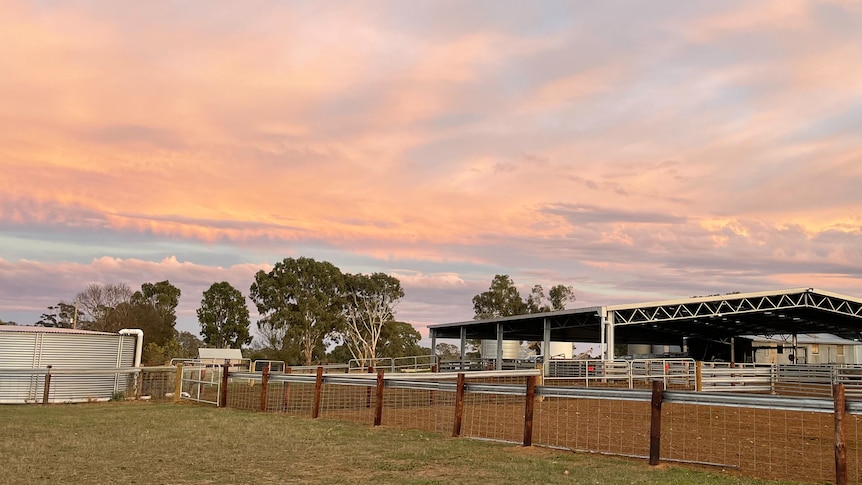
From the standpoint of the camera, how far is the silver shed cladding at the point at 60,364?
23.5 meters

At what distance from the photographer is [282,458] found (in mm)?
11164

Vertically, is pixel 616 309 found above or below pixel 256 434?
above

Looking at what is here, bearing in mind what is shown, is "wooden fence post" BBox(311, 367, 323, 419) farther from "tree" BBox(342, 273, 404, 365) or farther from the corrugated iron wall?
"tree" BBox(342, 273, 404, 365)

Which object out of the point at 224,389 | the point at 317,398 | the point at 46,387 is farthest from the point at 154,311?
the point at 317,398

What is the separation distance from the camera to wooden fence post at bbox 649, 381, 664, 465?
35.0 feet

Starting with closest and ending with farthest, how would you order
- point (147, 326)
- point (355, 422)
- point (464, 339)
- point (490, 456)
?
point (490, 456) → point (355, 422) → point (464, 339) → point (147, 326)

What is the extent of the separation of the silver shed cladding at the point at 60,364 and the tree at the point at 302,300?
53.2 m

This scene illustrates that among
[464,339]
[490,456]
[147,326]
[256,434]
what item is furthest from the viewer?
[147,326]

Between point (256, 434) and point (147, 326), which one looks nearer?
point (256, 434)

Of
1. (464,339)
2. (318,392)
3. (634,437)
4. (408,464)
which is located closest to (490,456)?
(408,464)

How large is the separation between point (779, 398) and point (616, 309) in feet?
109

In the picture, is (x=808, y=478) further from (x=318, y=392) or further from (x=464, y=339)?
(x=464, y=339)

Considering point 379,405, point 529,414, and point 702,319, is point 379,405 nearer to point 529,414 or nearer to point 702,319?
point 529,414

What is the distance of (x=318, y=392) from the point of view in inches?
683
